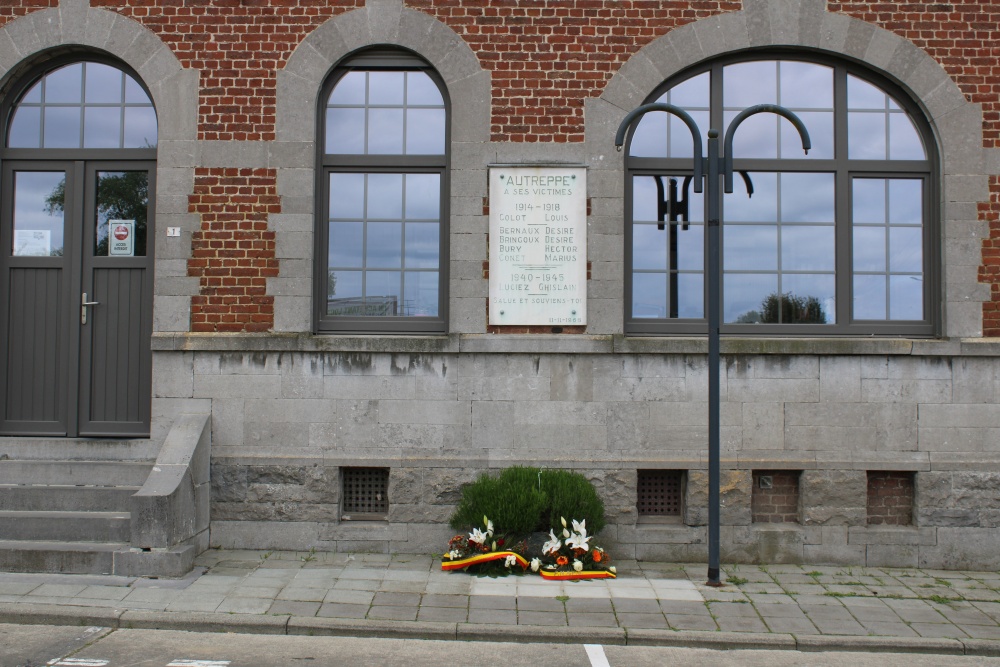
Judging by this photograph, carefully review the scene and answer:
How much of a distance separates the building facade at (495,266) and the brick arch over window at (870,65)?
0.03 meters

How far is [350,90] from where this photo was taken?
8.10 m

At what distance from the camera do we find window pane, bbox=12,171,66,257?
26.7 feet

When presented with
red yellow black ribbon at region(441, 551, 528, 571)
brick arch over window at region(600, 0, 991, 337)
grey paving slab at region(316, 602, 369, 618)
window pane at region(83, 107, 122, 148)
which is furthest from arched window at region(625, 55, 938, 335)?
window pane at region(83, 107, 122, 148)

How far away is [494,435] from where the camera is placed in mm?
7703

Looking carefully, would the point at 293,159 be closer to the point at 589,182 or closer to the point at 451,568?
the point at 589,182

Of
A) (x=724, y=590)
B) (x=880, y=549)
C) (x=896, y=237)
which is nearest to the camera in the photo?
(x=724, y=590)

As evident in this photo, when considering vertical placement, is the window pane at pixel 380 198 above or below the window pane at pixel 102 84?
below

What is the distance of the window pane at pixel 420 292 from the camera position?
8055 millimetres

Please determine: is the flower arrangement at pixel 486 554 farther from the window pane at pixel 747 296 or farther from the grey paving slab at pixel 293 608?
the window pane at pixel 747 296

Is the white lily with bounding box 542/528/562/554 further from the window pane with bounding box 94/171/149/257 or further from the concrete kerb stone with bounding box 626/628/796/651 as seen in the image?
the window pane with bounding box 94/171/149/257

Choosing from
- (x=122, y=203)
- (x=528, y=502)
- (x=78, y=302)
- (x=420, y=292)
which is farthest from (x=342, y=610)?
(x=122, y=203)

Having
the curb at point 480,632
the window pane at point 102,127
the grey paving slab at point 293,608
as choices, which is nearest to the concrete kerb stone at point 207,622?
the curb at point 480,632

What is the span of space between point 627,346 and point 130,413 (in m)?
4.77

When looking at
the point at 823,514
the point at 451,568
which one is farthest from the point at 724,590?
the point at 451,568
